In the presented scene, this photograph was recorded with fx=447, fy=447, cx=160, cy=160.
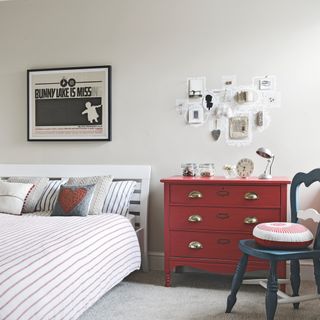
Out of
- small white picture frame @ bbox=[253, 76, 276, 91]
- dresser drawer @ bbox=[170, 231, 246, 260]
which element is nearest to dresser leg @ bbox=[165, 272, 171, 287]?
dresser drawer @ bbox=[170, 231, 246, 260]

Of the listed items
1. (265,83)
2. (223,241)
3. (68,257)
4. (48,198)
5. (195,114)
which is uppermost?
(265,83)

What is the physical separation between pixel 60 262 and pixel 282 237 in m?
1.25

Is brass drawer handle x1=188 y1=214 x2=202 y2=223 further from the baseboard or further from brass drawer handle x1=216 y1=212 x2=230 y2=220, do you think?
the baseboard

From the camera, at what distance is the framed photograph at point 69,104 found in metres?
3.96

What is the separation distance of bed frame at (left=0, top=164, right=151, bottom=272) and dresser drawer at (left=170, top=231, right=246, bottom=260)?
0.49m

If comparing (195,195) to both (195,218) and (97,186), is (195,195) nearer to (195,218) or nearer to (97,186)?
(195,218)

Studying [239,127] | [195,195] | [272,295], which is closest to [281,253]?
[272,295]

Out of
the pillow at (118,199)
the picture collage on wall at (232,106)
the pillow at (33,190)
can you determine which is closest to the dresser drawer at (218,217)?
the pillow at (118,199)

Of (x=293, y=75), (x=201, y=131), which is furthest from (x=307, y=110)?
(x=201, y=131)

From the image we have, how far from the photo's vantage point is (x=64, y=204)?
3.42 meters

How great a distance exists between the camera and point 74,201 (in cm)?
341

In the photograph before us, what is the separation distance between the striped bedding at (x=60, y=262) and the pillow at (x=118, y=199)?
22 centimetres

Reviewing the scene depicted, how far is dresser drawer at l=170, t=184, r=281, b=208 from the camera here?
3186 millimetres

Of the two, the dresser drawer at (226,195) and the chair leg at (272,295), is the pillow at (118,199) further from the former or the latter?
the chair leg at (272,295)
